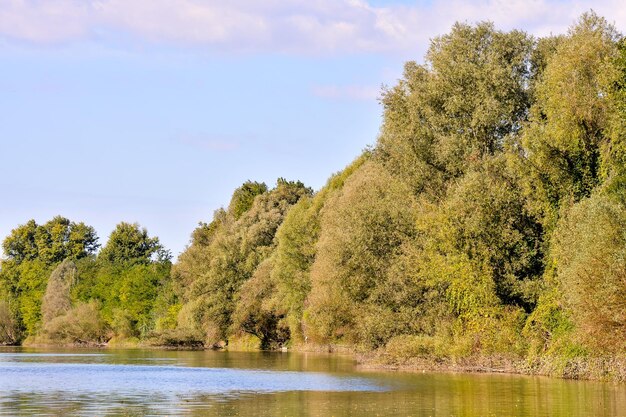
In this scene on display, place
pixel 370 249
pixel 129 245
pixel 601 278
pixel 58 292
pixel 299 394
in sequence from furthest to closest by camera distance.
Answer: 1. pixel 129 245
2. pixel 58 292
3. pixel 370 249
4. pixel 601 278
5. pixel 299 394

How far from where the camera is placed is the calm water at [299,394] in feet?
108

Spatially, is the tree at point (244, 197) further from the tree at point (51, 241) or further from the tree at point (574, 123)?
the tree at point (574, 123)

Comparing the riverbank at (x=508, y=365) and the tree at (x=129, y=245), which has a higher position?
the tree at (x=129, y=245)

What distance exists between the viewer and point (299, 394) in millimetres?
40781

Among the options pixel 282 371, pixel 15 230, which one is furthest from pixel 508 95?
pixel 15 230

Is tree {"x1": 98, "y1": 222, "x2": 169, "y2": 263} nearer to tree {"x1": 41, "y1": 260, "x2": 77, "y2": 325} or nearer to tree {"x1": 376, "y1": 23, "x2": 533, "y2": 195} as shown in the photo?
tree {"x1": 41, "y1": 260, "x2": 77, "y2": 325}

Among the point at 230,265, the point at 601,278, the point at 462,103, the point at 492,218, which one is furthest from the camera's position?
the point at 230,265

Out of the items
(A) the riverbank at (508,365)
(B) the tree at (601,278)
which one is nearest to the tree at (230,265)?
(A) the riverbank at (508,365)

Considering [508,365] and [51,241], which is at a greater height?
[51,241]

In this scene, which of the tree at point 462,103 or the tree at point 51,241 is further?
the tree at point 51,241

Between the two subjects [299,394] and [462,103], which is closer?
[299,394]

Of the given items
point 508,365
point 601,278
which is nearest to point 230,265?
point 508,365

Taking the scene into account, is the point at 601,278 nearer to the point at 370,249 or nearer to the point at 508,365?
the point at 508,365

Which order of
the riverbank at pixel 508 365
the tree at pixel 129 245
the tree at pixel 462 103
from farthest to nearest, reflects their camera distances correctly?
the tree at pixel 129 245, the tree at pixel 462 103, the riverbank at pixel 508 365
